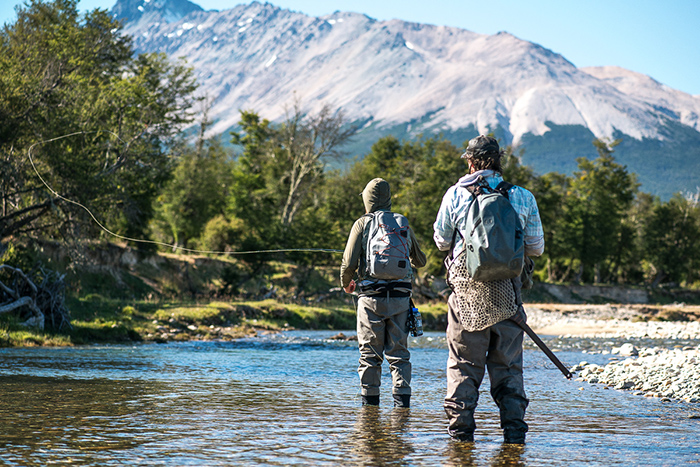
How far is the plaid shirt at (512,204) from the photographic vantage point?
5375mm

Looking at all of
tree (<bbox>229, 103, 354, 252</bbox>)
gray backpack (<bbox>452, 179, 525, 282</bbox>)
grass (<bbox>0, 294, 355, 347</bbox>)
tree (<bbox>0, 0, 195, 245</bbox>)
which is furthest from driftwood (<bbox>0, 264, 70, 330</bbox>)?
tree (<bbox>229, 103, 354, 252</bbox>)

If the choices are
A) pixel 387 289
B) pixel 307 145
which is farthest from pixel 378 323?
pixel 307 145

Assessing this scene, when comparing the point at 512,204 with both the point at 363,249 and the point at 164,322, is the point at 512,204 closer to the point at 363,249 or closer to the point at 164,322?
the point at 363,249

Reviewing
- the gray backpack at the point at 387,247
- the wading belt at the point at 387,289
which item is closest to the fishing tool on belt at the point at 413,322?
the wading belt at the point at 387,289

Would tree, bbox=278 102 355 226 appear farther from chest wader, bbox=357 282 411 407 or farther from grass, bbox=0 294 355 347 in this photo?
chest wader, bbox=357 282 411 407

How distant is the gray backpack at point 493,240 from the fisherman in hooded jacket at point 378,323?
6.52ft

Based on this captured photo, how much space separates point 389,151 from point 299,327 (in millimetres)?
56288

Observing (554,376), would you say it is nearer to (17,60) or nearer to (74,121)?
(74,121)

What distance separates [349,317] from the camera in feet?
93.3

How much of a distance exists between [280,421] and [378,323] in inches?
61.0

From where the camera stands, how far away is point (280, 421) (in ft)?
20.3

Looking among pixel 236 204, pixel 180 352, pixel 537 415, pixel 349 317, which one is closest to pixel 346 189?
pixel 236 204

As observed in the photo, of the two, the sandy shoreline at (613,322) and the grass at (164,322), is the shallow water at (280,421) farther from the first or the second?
the sandy shoreline at (613,322)

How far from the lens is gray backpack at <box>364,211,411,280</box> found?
23.4 ft
